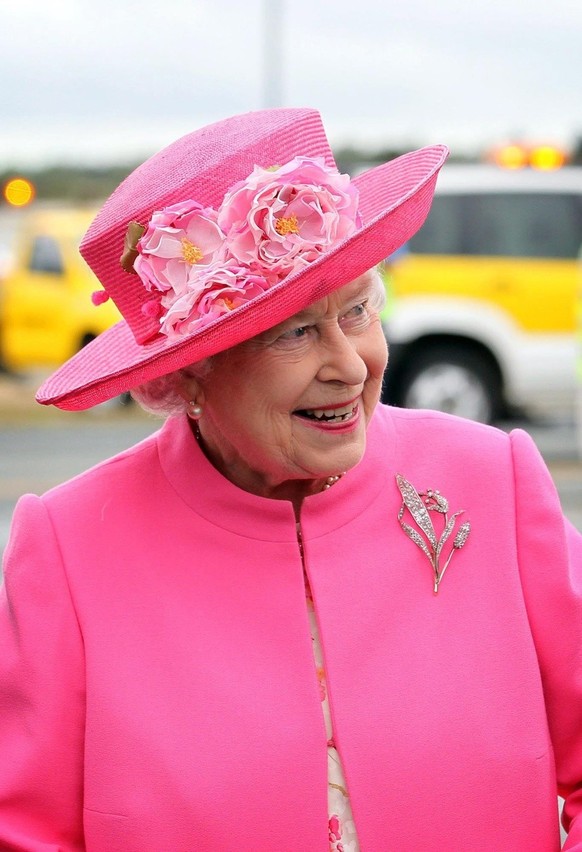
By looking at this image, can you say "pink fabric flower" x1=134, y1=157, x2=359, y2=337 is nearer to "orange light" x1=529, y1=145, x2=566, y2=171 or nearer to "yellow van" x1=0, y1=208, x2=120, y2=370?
"orange light" x1=529, y1=145, x2=566, y2=171

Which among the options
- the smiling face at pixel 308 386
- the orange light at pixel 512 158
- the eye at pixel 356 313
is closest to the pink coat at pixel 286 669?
the smiling face at pixel 308 386

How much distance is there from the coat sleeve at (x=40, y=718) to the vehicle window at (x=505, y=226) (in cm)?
864

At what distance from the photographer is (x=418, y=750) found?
2162 millimetres

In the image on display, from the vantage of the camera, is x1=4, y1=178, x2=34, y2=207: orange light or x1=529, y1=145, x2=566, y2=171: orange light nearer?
x1=529, y1=145, x2=566, y2=171: orange light

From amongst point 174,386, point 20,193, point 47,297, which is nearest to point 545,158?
point 20,193

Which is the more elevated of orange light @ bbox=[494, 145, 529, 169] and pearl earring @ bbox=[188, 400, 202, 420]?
pearl earring @ bbox=[188, 400, 202, 420]

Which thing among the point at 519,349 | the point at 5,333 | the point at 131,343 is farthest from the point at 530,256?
the point at 131,343

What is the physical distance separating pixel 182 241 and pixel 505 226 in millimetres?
8749

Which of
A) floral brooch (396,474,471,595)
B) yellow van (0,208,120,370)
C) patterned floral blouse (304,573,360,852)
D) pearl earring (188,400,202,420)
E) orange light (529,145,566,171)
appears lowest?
yellow van (0,208,120,370)

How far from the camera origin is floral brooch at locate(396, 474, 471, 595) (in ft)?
7.47

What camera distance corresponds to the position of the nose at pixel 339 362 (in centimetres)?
218

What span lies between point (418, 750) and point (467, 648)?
171mm

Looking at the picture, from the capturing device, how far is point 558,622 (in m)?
2.23

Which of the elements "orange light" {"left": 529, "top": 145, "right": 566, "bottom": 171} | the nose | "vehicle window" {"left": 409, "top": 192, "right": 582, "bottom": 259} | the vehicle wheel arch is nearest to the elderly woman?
the nose
